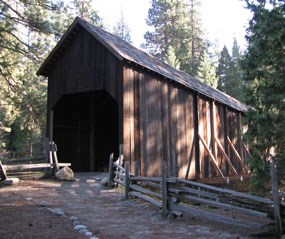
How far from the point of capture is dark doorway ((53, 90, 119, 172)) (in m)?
17.9

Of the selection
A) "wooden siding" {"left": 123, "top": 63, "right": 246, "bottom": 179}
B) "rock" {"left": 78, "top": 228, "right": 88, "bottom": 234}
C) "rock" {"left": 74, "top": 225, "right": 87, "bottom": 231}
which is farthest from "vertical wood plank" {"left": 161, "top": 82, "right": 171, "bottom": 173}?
"rock" {"left": 78, "top": 228, "right": 88, "bottom": 234}

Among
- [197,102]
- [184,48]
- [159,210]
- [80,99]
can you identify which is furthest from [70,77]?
[184,48]

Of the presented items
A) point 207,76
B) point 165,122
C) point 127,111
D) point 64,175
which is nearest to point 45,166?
point 64,175

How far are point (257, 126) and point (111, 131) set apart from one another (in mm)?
10691

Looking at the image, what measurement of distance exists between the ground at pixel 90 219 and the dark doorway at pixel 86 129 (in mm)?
6242

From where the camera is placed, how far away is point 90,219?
786cm

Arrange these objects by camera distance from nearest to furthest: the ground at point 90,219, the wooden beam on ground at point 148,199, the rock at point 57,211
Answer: the ground at point 90,219 < the rock at point 57,211 < the wooden beam on ground at point 148,199

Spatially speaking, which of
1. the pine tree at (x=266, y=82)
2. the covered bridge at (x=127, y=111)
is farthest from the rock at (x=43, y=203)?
the pine tree at (x=266, y=82)

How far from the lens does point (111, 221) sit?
25.5ft

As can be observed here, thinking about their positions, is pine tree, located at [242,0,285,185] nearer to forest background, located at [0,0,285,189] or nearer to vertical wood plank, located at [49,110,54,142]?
forest background, located at [0,0,285,189]

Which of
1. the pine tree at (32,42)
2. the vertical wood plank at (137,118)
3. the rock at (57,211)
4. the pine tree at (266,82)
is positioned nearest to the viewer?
the rock at (57,211)

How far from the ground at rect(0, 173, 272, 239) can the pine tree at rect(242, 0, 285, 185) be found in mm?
4083

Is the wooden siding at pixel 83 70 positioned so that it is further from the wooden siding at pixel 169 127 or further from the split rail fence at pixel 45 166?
the split rail fence at pixel 45 166

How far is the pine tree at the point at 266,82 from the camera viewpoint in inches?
407
